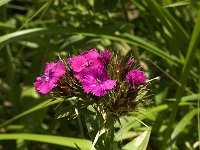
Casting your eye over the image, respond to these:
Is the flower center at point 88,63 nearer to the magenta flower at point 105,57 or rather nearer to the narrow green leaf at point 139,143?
the magenta flower at point 105,57

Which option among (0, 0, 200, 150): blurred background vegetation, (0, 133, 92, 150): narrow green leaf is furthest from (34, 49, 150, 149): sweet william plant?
(0, 133, 92, 150): narrow green leaf

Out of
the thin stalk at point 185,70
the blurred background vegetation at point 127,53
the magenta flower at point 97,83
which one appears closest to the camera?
the magenta flower at point 97,83

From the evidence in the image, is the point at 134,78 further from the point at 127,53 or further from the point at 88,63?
the point at 127,53

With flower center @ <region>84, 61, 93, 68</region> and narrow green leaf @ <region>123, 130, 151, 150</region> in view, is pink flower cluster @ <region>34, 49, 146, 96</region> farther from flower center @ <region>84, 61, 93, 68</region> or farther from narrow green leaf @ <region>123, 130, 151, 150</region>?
narrow green leaf @ <region>123, 130, 151, 150</region>

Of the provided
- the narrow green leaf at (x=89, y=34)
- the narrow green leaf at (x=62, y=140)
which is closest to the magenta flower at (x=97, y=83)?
the narrow green leaf at (x=62, y=140)

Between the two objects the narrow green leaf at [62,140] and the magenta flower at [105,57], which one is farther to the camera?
the narrow green leaf at [62,140]
